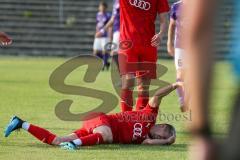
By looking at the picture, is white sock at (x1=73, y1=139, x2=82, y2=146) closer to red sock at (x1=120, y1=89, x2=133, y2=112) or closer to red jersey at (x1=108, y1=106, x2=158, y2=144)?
red jersey at (x1=108, y1=106, x2=158, y2=144)

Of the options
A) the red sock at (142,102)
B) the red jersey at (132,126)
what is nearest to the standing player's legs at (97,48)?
the red sock at (142,102)

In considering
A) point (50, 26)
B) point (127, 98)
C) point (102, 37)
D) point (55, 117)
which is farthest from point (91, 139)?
point (50, 26)

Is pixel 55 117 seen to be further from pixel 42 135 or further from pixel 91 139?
pixel 91 139

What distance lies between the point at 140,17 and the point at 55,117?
2.07 m

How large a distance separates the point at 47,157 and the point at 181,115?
4736 millimetres

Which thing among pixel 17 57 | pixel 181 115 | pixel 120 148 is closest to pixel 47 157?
pixel 120 148

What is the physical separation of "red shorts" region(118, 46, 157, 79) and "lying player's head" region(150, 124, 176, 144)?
7.20 ft

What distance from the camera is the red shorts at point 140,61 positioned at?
1080 cm

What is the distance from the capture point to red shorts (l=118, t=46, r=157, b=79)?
10.8 m

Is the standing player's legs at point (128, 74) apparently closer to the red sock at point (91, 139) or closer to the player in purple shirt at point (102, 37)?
the red sock at point (91, 139)

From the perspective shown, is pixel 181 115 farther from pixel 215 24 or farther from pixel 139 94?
pixel 215 24

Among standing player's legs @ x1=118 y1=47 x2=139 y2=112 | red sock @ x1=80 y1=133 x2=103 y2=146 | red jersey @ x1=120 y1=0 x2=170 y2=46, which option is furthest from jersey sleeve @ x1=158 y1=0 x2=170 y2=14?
red sock @ x1=80 y1=133 x2=103 y2=146

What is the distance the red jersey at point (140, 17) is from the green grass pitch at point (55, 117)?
1330 mm

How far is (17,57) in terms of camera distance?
34.1 meters
